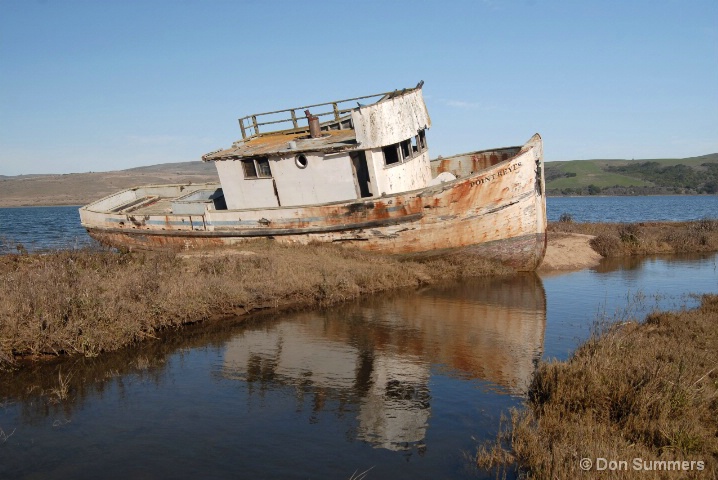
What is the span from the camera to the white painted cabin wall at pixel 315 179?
16500 millimetres

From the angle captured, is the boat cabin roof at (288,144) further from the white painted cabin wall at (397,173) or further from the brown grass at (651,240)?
the brown grass at (651,240)

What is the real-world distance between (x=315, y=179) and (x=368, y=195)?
1779mm

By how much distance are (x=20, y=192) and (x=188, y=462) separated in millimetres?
106804

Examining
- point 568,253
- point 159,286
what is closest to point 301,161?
point 159,286

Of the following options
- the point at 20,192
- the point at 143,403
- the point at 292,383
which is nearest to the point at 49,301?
the point at 143,403

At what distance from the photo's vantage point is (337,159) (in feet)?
54.0

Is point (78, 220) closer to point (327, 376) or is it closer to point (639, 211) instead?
point (327, 376)

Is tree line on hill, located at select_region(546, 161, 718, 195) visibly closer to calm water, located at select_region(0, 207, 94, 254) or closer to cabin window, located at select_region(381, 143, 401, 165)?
calm water, located at select_region(0, 207, 94, 254)

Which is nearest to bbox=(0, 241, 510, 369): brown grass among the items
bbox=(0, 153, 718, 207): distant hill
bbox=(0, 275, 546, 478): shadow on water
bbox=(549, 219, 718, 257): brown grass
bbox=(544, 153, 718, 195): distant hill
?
bbox=(0, 275, 546, 478): shadow on water

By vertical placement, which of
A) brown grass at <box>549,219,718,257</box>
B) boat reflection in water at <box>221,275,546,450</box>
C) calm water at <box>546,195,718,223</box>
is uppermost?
boat reflection in water at <box>221,275,546,450</box>

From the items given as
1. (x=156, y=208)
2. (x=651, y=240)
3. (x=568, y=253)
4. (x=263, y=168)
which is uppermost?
(x=263, y=168)

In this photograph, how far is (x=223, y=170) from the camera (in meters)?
18.1

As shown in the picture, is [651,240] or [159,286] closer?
[159,286]

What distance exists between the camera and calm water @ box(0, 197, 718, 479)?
18.4 feet
